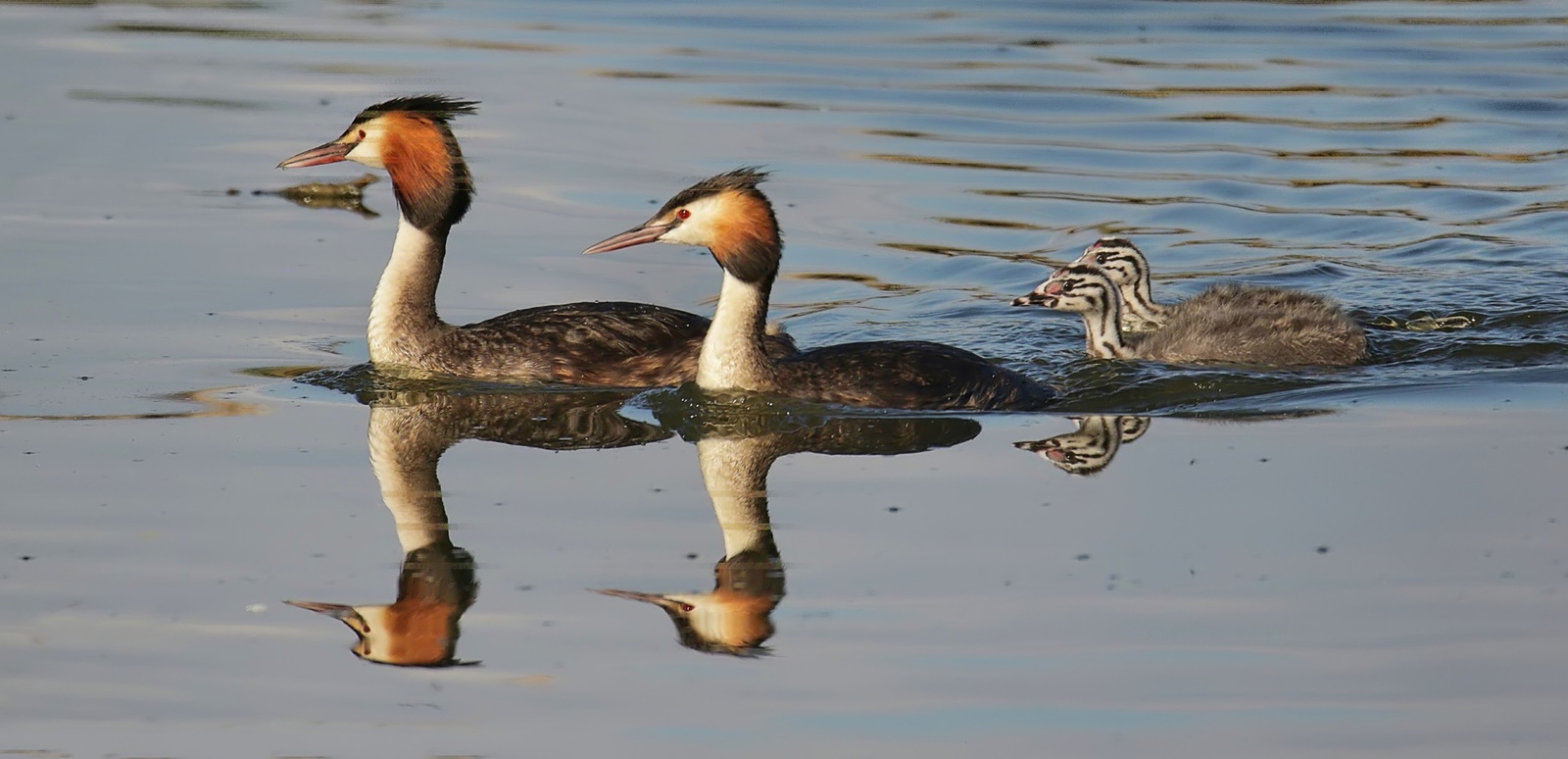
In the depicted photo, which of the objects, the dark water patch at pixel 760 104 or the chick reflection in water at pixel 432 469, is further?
the dark water patch at pixel 760 104

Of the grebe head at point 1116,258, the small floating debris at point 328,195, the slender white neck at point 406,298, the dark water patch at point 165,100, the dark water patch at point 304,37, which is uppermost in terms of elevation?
the dark water patch at point 304,37

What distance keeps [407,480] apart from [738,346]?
1.66m

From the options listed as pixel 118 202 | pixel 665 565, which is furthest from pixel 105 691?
pixel 118 202

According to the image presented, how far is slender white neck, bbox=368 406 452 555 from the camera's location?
718 centimetres

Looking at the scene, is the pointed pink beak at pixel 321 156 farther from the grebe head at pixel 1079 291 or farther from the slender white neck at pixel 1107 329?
the slender white neck at pixel 1107 329

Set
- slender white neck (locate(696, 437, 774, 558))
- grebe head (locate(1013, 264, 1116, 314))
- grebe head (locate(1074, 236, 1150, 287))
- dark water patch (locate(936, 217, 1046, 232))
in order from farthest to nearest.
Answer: dark water patch (locate(936, 217, 1046, 232)), grebe head (locate(1074, 236, 1150, 287)), grebe head (locate(1013, 264, 1116, 314)), slender white neck (locate(696, 437, 774, 558))

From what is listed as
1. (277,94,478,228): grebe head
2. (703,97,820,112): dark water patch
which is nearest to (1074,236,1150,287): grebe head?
(277,94,478,228): grebe head

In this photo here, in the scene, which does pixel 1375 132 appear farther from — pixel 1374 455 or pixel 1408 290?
pixel 1374 455

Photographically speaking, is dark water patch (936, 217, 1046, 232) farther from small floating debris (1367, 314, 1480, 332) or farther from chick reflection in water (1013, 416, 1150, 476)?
chick reflection in water (1013, 416, 1150, 476)

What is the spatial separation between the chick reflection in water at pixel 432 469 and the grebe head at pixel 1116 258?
2577mm

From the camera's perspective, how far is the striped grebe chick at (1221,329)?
10125 millimetres

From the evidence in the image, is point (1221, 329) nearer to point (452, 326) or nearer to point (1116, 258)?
point (1116, 258)

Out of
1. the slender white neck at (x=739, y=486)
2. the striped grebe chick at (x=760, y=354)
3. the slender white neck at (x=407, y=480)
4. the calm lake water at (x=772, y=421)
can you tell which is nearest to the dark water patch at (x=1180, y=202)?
the calm lake water at (x=772, y=421)

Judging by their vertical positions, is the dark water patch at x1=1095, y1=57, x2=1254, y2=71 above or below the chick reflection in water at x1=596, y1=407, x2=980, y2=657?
above
